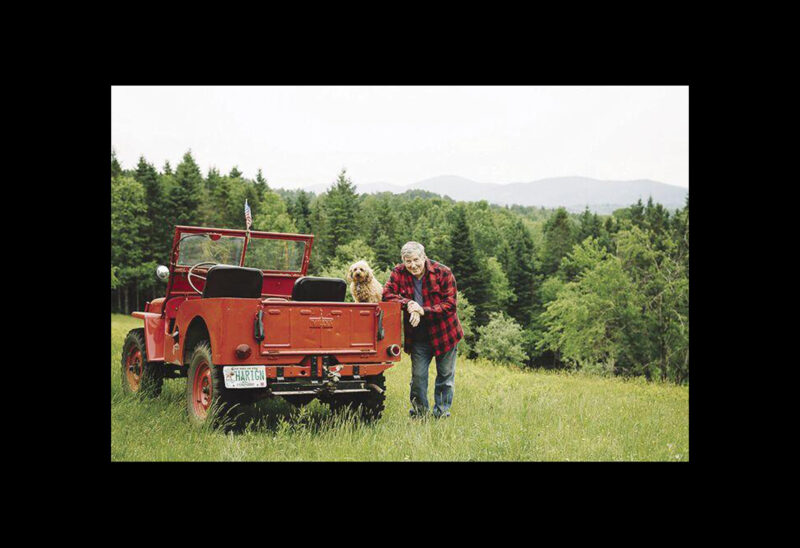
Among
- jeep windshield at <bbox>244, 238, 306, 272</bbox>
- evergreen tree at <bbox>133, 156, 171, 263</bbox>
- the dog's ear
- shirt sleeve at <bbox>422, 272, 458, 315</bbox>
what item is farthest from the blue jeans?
evergreen tree at <bbox>133, 156, 171, 263</bbox>

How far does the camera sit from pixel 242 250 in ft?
24.3

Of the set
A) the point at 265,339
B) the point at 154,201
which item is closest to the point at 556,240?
the point at 154,201

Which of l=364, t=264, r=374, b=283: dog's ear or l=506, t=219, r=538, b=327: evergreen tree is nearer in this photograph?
l=364, t=264, r=374, b=283: dog's ear

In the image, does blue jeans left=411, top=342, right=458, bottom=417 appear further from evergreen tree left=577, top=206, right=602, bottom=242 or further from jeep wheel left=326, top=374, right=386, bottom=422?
evergreen tree left=577, top=206, right=602, bottom=242

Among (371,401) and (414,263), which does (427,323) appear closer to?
(414,263)

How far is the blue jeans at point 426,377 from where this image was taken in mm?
6562

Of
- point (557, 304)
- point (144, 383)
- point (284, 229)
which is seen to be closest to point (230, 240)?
point (144, 383)

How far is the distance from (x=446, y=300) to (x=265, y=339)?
188 centimetres

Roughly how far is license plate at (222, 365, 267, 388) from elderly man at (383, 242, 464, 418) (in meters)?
1.50

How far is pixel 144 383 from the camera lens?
751 cm

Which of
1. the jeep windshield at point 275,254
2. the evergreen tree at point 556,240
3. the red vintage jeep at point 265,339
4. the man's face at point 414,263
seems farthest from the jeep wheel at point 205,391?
the evergreen tree at point 556,240

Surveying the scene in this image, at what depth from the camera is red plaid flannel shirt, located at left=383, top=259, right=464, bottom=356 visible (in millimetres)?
6496

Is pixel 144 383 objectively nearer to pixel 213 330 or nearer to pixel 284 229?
pixel 213 330

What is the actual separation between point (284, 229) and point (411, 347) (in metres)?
32.5
